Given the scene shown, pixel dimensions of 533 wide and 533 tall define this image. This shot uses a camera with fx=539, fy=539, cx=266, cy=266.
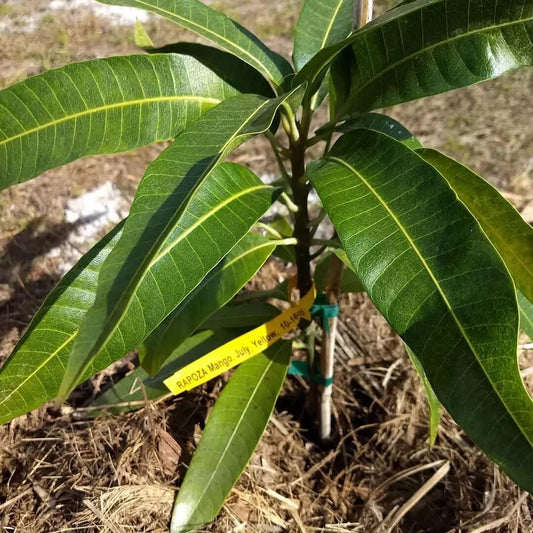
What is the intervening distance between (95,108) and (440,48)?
0.51 m

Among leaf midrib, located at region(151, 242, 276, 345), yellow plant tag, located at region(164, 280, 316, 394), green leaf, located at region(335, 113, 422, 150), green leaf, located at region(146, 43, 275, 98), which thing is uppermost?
green leaf, located at region(146, 43, 275, 98)

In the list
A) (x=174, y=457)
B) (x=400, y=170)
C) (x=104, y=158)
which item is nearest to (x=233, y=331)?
(x=174, y=457)

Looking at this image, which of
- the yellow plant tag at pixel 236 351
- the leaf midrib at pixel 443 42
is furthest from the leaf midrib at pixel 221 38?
the yellow plant tag at pixel 236 351

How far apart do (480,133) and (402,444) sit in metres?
1.49

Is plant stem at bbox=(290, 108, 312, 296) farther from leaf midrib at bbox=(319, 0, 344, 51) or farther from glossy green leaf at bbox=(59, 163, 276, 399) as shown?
leaf midrib at bbox=(319, 0, 344, 51)

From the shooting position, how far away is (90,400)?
1377 millimetres

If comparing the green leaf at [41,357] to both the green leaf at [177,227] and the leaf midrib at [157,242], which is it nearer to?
the green leaf at [177,227]

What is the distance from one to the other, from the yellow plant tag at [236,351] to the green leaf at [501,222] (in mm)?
389

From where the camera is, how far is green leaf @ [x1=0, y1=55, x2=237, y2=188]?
0.78 m

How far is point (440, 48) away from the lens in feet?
2.48

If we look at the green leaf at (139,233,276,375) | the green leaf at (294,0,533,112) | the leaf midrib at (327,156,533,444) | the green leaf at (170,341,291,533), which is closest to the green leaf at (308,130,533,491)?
the leaf midrib at (327,156,533,444)

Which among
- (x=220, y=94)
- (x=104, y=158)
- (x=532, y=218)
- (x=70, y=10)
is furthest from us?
(x=70, y=10)

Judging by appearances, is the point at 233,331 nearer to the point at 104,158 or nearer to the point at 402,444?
the point at 402,444

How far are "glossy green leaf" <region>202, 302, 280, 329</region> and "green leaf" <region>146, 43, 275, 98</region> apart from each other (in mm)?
500
